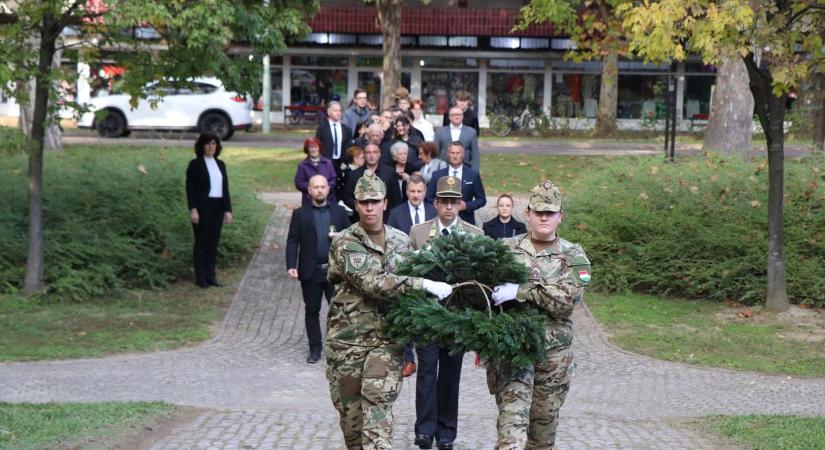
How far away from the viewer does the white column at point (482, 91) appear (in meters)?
43.0

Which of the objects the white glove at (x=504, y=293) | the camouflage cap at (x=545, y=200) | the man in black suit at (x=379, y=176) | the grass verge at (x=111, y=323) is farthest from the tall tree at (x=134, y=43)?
the white glove at (x=504, y=293)

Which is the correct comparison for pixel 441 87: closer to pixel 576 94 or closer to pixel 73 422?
pixel 576 94

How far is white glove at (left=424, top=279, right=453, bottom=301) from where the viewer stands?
6.49m

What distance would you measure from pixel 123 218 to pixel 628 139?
23.3m

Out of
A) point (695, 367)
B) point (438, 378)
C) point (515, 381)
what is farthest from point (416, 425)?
point (695, 367)

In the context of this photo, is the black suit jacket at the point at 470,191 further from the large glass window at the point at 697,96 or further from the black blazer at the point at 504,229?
the large glass window at the point at 697,96

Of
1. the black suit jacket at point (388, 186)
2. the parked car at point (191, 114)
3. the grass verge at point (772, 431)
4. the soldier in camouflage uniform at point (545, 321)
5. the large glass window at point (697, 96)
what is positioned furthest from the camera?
the large glass window at point (697, 96)

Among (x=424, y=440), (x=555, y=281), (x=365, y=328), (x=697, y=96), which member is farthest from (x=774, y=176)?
(x=697, y=96)

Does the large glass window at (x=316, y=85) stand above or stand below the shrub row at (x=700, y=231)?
A: above

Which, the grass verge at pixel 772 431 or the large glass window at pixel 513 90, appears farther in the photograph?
the large glass window at pixel 513 90

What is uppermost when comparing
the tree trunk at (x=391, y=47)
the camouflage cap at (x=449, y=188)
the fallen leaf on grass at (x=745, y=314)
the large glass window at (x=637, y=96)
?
the tree trunk at (x=391, y=47)

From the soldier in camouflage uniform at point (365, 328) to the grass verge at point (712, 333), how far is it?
544 cm

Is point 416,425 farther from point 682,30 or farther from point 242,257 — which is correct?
point 242,257

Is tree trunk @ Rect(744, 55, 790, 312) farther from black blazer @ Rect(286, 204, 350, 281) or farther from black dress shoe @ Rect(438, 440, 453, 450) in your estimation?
black dress shoe @ Rect(438, 440, 453, 450)
